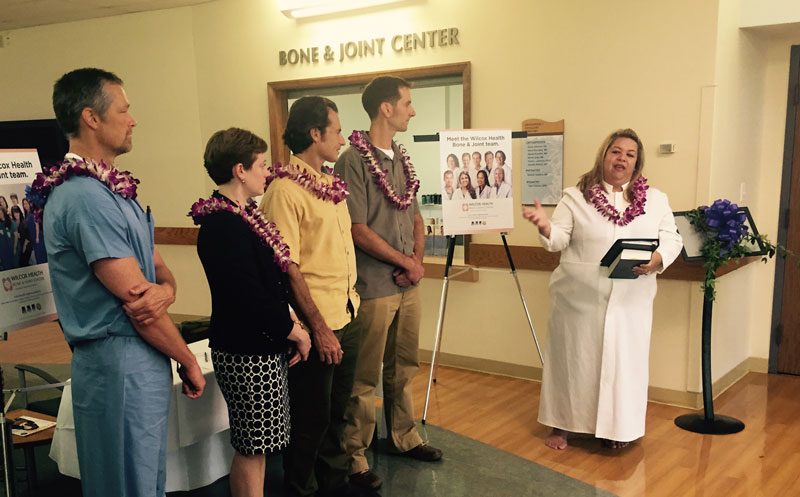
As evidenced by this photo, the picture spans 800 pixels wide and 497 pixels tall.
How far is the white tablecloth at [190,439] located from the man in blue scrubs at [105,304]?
67 cm

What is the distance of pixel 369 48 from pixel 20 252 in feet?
10.9

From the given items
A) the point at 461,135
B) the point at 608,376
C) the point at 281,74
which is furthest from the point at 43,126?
the point at 608,376

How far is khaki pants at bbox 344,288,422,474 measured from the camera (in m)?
2.97

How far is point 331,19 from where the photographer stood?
206 inches

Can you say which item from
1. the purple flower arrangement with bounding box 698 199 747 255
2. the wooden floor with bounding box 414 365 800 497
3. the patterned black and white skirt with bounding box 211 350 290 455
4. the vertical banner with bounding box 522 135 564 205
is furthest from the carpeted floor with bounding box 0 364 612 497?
the vertical banner with bounding box 522 135 564 205

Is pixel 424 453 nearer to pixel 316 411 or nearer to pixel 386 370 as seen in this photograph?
pixel 386 370

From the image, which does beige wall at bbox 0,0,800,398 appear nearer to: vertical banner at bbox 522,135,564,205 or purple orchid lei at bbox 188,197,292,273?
vertical banner at bbox 522,135,564,205

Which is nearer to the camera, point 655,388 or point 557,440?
point 557,440

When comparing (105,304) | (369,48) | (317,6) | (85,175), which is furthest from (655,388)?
(317,6)

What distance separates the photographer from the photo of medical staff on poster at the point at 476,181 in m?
3.66

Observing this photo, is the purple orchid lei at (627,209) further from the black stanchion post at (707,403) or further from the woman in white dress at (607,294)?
the black stanchion post at (707,403)

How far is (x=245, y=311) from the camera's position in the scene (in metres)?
2.21

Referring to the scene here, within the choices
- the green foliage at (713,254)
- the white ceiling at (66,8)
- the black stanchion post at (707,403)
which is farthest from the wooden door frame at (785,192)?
the white ceiling at (66,8)

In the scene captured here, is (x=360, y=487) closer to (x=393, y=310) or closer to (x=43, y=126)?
(x=393, y=310)
